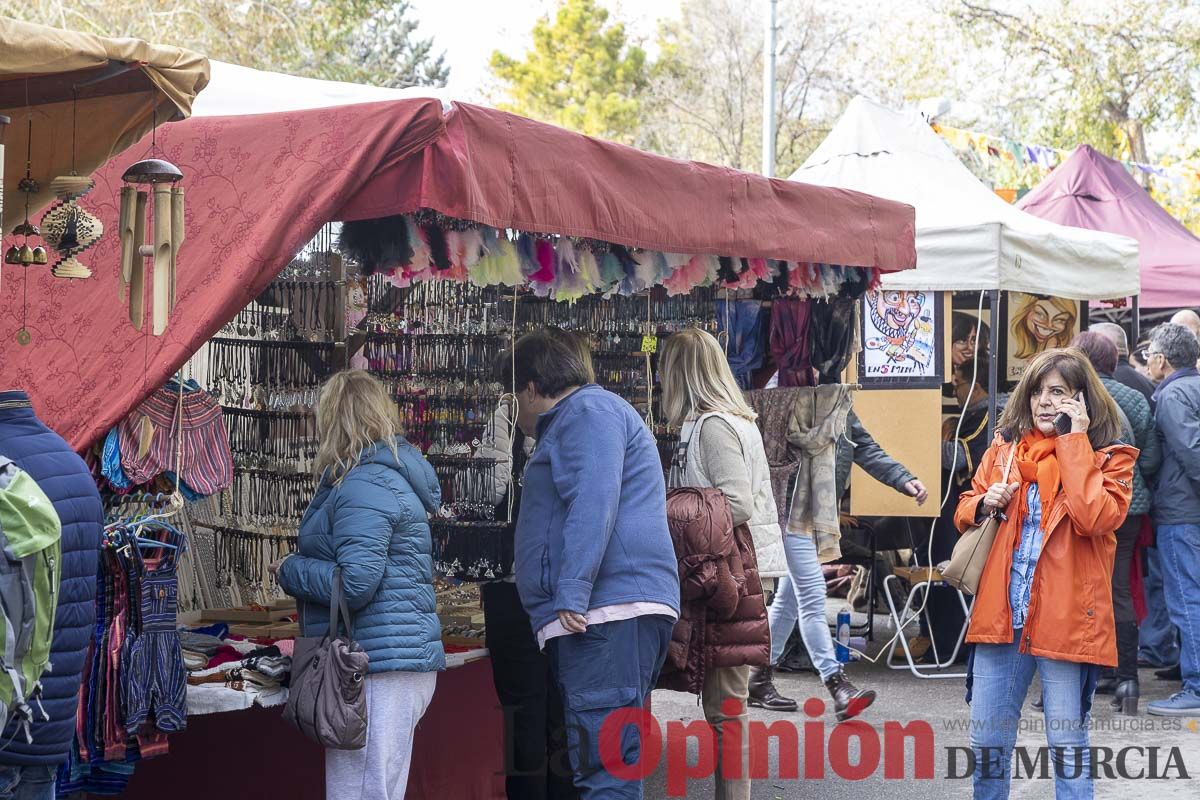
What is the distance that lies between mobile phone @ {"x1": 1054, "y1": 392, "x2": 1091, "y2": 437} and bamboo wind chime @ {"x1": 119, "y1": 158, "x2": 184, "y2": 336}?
2921 mm

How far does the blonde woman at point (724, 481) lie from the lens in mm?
4992

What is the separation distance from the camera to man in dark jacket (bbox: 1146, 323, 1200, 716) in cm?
685

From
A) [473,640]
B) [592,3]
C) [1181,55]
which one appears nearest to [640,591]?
[473,640]

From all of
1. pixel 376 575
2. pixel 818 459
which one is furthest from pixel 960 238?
pixel 376 575

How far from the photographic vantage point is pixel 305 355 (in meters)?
5.58

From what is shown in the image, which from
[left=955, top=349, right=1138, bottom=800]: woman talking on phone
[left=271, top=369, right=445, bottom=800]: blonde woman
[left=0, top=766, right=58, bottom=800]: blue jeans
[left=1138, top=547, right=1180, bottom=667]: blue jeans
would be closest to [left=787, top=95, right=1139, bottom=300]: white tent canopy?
[left=1138, top=547, right=1180, bottom=667]: blue jeans

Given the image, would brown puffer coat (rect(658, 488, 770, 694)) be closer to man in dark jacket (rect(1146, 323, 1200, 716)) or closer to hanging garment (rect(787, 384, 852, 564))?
hanging garment (rect(787, 384, 852, 564))

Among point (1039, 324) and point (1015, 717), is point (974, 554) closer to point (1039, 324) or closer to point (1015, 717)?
point (1015, 717)

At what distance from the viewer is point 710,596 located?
4898 millimetres

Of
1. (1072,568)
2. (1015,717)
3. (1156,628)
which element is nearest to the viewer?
(1072,568)

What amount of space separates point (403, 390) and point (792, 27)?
25.4 metres

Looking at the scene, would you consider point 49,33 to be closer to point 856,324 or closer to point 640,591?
point 640,591

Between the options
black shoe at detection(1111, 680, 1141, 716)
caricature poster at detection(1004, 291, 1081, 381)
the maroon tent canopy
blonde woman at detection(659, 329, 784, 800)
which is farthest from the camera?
the maroon tent canopy

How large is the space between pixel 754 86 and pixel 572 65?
30.7 ft
